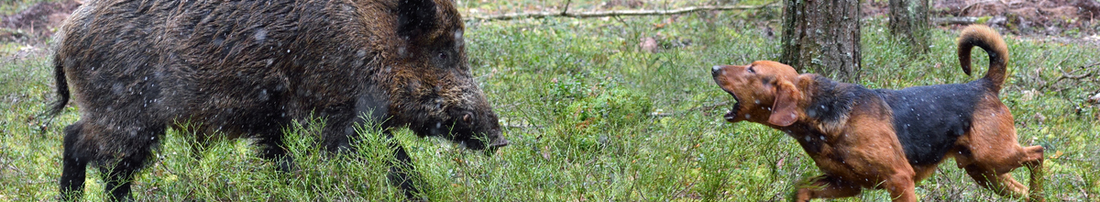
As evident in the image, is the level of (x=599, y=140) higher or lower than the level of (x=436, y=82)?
lower

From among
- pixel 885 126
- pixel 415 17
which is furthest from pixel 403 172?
pixel 885 126

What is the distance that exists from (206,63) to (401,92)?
3.79 feet

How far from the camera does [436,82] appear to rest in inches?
209

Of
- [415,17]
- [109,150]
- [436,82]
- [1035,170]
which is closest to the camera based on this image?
[1035,170]

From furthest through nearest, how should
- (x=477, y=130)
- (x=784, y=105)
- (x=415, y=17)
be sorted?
(x=477, y=130)
(x=415, y=17)
(x=784, y=105)

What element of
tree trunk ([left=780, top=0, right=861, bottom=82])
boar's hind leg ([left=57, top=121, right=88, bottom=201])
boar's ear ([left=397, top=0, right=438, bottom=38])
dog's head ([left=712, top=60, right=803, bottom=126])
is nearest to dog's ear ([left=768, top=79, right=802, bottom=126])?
dog's head ([left=712, top=60, right=803, bottom=126])

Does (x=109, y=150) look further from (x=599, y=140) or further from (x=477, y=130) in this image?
(x=599, y=140)

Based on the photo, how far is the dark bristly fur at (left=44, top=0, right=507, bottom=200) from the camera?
4887mm

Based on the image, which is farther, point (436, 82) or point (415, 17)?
point (436, 82)

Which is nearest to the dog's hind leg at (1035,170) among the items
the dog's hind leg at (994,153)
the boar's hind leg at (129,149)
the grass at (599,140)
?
the dog's hind leg at (994,153)

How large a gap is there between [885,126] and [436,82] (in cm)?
271

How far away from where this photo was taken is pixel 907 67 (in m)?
7.17

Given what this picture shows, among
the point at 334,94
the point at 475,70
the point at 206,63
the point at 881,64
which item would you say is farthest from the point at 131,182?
the point at 881,64

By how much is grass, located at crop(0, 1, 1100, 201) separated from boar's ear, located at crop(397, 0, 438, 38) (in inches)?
25.6
